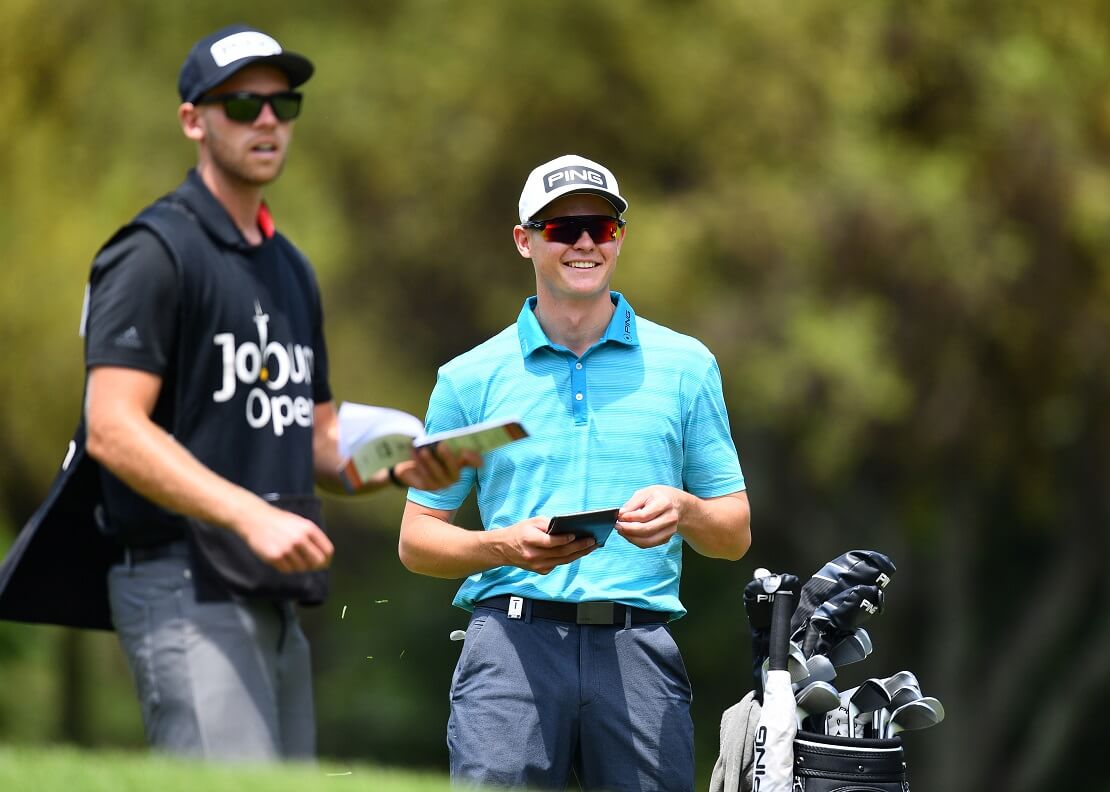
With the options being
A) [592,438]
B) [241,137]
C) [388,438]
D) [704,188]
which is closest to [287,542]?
[388,438]

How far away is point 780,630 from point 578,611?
1.82 feet

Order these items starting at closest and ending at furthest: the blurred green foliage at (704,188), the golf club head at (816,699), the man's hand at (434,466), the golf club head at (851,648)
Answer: the man's hand at (434,466) < the golf club head at (816,699) < the golf club head at (851,648) < the blurred green foliage at (704,188)

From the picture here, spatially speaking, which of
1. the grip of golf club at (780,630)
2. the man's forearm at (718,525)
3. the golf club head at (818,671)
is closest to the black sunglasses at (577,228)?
the man's forearm at (718,525)

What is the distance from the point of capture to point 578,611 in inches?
204

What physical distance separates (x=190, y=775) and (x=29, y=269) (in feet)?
48.9

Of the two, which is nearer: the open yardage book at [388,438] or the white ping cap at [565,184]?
the open yardage book at [388,438]

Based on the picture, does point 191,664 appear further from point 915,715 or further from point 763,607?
point 915,715

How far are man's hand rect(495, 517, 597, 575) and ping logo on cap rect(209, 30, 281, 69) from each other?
172cm

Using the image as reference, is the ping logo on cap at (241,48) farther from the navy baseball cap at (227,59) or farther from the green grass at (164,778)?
the green grass at (164,778)

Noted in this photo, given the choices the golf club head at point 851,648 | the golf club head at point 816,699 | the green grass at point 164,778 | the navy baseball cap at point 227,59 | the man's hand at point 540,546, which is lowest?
the green grass at point 164,778

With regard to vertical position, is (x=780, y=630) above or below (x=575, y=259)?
below

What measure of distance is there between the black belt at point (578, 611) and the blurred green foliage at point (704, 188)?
41.2ft

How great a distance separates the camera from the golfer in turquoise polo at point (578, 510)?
5148 millimetres

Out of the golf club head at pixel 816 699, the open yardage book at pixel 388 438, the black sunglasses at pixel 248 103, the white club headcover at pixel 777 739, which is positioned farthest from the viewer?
the black sunglasses at pixel 248 103
